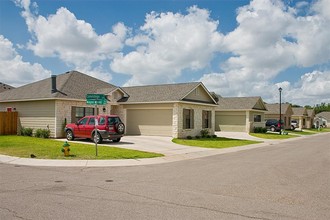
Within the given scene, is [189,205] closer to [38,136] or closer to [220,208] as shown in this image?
[220,208]

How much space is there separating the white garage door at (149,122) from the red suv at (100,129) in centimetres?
630

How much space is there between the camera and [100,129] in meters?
19.9

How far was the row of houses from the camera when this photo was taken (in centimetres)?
2411

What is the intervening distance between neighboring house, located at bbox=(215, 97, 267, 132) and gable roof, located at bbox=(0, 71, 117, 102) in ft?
58.4

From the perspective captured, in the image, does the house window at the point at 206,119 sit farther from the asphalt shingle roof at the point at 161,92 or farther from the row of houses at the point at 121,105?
the asphalt shingle roof at the point at 161,92

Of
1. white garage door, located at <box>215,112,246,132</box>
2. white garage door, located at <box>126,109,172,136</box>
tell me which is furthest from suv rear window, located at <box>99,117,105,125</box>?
white garage door, located at <box>215,112,246,132</box>

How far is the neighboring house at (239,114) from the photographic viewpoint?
40.8 metres

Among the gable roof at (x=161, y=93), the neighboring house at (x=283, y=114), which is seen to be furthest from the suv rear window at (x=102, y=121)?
the neighboring house at (x=283, y=114)

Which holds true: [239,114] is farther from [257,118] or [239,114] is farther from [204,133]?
[204,133]

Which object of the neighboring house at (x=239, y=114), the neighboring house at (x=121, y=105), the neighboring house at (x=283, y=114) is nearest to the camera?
the neighboring house at (x=121, y=105)

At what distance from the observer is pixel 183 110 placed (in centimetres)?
2739

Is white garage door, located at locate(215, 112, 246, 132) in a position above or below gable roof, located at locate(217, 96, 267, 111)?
below

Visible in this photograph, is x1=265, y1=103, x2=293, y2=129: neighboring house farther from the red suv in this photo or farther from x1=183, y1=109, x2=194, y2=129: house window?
the red suv

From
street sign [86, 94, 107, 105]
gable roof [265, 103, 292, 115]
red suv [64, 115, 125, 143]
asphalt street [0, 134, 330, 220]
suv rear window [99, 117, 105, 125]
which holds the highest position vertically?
gable roof [265, 103, 292, 115]
